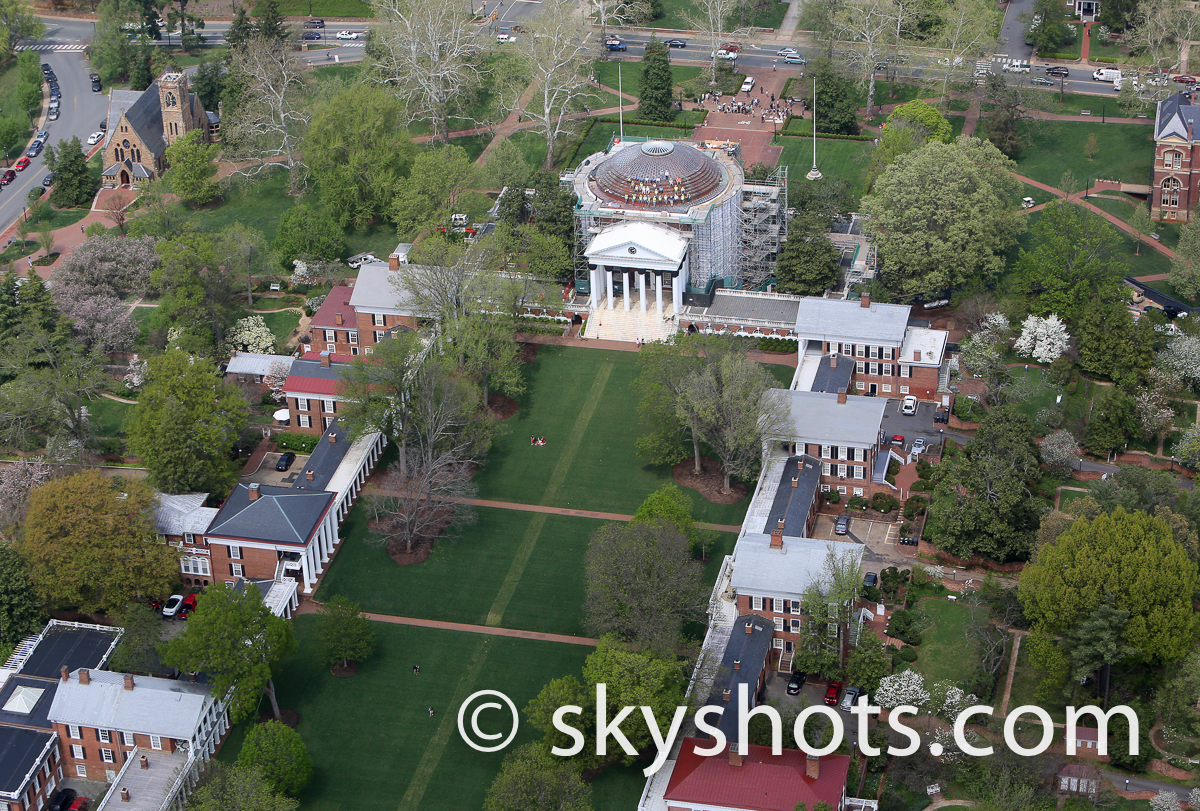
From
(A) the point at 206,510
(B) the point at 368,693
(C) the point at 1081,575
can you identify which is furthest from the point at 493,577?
(C) the point at 1081,575

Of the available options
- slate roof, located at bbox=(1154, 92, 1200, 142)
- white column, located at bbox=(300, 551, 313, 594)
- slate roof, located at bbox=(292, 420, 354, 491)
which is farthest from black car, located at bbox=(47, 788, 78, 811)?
slate roof, located at bbox=(1154, 92, 1200, 142)

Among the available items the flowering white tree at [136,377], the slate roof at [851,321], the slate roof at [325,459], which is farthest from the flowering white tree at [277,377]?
the slate roof at [851,321]

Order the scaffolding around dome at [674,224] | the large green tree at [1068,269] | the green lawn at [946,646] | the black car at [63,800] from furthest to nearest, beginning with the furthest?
1. the scaffolding around dome at [674,224]
2. the large green tree at [1068,269]
3. the green lawn at [946,646]
4. the black car at [63,800]

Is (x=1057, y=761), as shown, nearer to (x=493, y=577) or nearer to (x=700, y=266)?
(x=493, y=577)

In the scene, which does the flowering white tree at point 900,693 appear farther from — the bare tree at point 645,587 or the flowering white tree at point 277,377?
the flowering white tree at point 277,377

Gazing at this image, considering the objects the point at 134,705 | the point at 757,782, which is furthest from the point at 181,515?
the point at 757,782

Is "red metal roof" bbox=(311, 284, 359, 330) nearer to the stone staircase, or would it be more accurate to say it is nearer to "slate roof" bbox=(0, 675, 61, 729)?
the stone staircase
